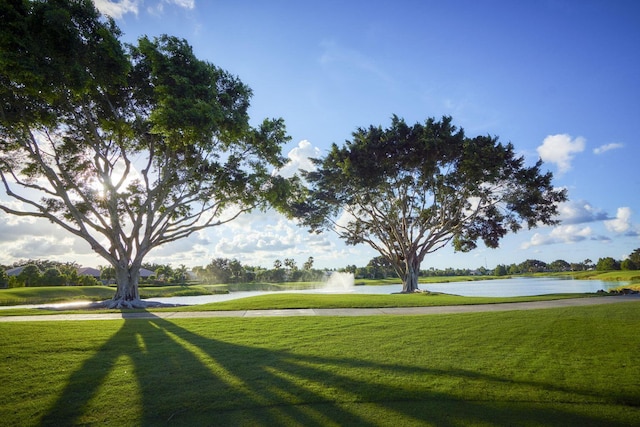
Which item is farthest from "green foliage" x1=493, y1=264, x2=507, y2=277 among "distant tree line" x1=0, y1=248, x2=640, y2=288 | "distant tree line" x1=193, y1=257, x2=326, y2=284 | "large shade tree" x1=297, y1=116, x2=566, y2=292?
"large shade tree" x1=297, y1=116, x2=566, y2=292

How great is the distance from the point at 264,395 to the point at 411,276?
85.8 feet

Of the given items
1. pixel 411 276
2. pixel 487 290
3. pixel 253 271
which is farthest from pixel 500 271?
pixel 411 276

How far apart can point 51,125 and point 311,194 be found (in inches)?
759

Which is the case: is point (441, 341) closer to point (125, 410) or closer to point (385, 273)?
point (125, 410)

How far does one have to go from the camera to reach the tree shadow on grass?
14.0 feet

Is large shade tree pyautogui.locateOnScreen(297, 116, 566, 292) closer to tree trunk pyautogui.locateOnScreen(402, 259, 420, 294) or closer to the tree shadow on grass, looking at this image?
tree trunk pyautogui.locateOnScreen(402, 259, 420, 294)

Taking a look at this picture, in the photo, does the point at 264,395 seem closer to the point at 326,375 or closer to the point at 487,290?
the point at 326,375

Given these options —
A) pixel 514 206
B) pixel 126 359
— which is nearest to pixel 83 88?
pixel 126 359

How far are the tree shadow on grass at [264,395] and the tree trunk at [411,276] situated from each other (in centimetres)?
2409

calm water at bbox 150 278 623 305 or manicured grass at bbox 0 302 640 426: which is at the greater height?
manicured grass at bbox 0 302 640 426

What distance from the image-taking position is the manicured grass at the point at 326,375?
439cm

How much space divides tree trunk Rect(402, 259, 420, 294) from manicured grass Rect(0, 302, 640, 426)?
65.6ft

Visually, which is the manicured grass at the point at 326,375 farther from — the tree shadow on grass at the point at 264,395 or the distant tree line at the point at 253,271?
the distant tree line at the point at 253,271


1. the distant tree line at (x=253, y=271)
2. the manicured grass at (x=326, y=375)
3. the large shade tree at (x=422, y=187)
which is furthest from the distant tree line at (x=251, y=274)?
the manicured grass at (x=326, y=375)
